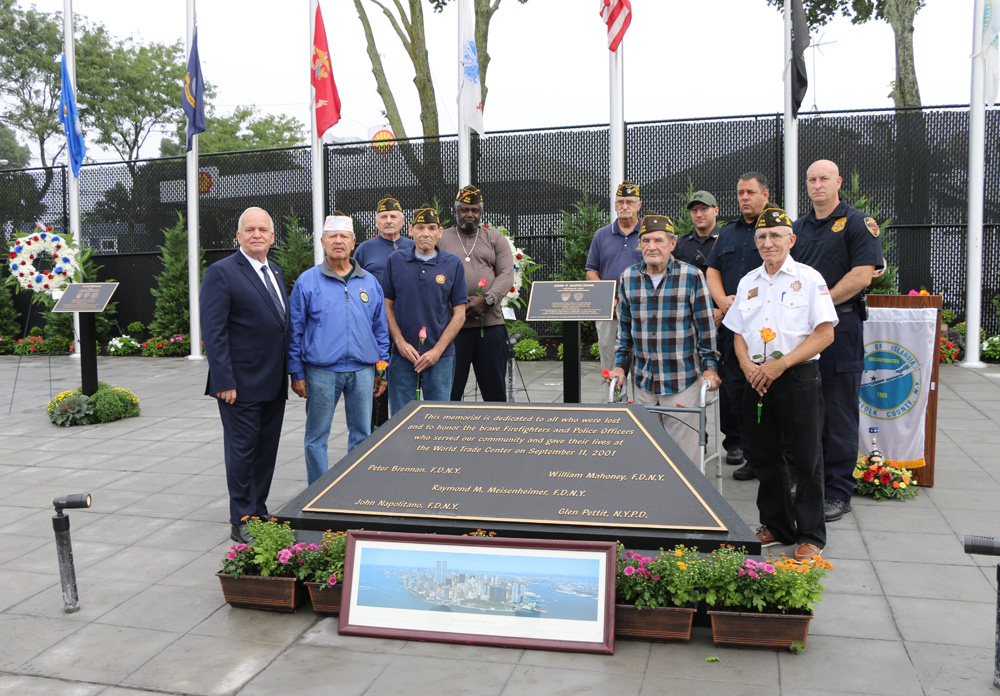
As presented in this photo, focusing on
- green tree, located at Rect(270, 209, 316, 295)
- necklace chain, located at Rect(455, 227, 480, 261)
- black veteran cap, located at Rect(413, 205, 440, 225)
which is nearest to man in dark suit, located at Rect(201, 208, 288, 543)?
black veteran cap, located at Rect(413, 205, 440, 225)

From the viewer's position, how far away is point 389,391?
5887mm

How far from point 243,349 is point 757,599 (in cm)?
310

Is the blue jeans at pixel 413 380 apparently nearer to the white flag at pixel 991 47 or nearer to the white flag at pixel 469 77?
the white flag at pixel 469 77

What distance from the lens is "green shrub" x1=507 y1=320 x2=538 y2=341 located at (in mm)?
13336

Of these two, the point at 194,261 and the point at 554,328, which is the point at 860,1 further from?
the point at 194,261

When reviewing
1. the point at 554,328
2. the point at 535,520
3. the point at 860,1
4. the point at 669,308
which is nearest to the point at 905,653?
the point at 535,520

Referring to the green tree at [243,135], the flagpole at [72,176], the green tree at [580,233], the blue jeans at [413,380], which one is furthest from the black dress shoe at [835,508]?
the green tree at [243,135]

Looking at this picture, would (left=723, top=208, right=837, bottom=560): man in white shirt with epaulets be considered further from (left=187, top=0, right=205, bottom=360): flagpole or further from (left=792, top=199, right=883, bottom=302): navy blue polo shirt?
(left=187, top=0, right=205, bottom=360): flagpole

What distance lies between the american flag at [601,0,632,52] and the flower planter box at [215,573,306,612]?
8.58m

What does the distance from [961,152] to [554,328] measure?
22.4 feet

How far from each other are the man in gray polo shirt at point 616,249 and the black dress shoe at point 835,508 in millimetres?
1944

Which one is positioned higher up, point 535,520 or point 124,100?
point 124,100

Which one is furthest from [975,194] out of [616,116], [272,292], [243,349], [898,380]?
[243,349]

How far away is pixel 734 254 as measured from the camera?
5848mm
